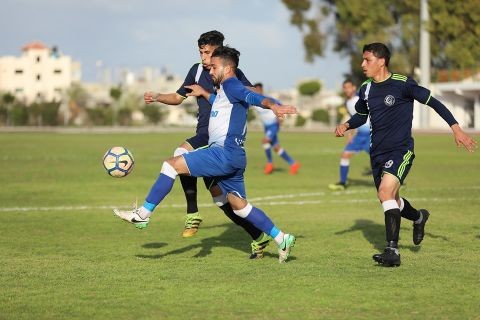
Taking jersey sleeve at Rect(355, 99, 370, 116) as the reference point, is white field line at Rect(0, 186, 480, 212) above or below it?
below

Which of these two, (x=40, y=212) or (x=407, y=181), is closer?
(x=40, y=212)

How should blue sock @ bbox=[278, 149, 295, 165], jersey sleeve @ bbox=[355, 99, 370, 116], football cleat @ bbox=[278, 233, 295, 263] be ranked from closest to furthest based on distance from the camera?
football cleat @ bbox=[278, 233, 295, 263] → jersey sleeve @ bbox=[355, 99, 370, 116] → blue sock @ bbox=[278, 149, 295, 165]

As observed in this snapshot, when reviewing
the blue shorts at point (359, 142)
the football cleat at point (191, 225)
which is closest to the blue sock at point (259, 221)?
the football cleat at point (191, 225)

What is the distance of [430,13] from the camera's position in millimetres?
62406

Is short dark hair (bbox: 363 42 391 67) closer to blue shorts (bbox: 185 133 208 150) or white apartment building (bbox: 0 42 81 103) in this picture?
blue shorts (bbox: 185 133 208 150)

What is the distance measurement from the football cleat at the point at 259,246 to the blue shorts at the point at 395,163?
1308mm

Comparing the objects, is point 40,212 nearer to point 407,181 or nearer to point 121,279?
point 121,279

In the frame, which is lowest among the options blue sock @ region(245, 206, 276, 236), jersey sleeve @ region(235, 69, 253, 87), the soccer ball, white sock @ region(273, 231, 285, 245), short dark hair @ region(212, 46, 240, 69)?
white sock @ region(273, 231, 285, 245)

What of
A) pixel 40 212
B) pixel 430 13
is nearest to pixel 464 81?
pixel 430 13

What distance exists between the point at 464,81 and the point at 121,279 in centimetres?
5806

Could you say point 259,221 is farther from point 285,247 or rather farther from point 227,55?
point 227,55

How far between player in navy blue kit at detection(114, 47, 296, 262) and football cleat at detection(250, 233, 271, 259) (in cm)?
34

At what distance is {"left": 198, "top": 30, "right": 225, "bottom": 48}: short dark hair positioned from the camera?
10188 mm

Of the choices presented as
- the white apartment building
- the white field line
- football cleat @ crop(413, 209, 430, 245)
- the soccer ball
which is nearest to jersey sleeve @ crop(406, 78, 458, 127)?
football cleat @ crop(413, 209, 430, 245)
